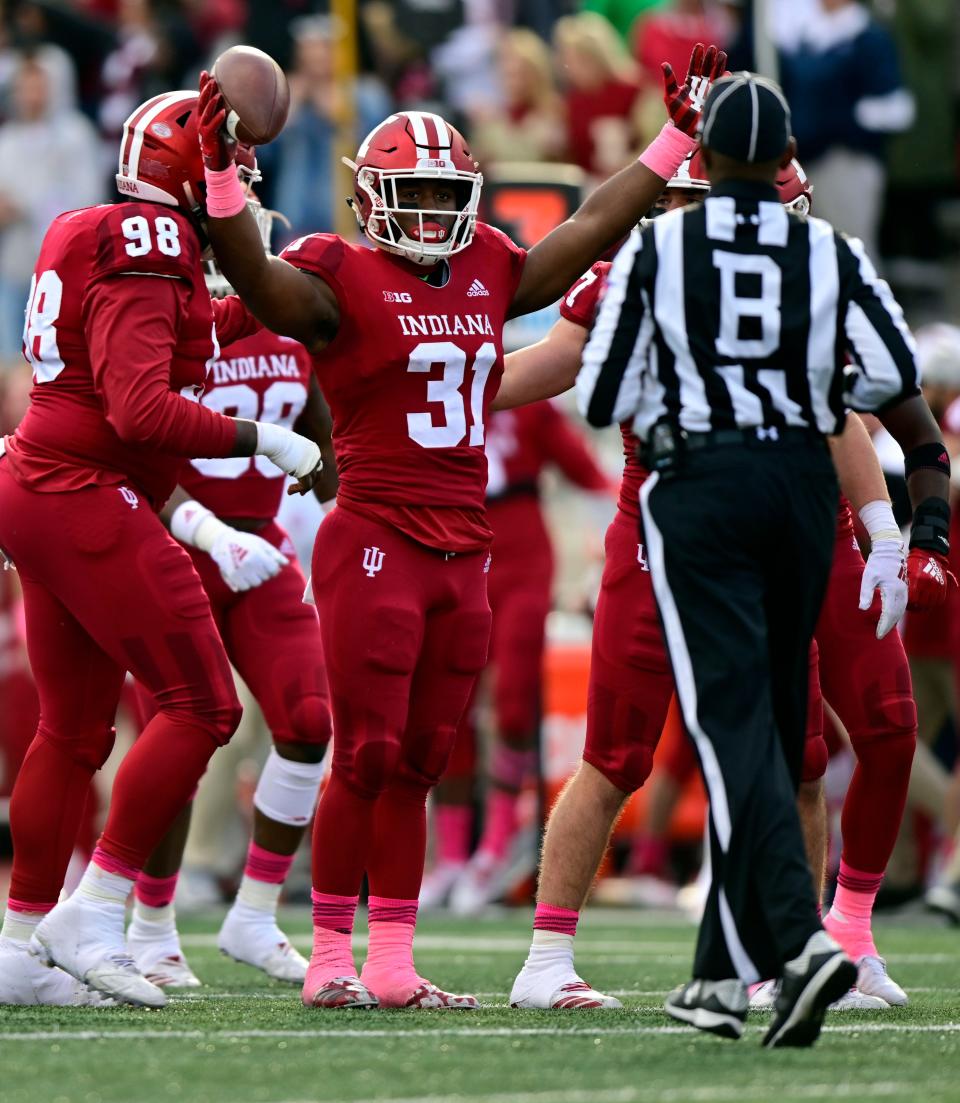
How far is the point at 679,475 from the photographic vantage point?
470cm

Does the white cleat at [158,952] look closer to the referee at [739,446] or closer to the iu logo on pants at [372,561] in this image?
the iu logo on pants at [372,561]

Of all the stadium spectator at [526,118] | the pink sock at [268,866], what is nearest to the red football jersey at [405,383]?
the pink sock at [268,866]

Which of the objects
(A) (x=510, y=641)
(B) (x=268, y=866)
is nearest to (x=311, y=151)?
(A) (x=510, y=641)

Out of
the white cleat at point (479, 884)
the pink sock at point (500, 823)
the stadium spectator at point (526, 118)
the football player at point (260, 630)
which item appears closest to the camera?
the football player at point (260, 630)

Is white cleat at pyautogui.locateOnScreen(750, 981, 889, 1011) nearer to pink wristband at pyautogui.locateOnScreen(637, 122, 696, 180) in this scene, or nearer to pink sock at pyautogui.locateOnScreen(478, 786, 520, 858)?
pink wristband at pyautogui.locateOnScreen(637, 122, 696, 180)

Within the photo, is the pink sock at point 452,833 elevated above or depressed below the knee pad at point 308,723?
below

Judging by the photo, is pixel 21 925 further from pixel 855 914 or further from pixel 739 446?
pixel 739 446

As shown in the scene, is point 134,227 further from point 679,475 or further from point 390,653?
point 679,475

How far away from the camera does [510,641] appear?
10.5 metres

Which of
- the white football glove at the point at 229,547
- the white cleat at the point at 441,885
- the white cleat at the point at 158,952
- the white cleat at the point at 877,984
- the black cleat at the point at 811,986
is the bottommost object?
the white cleat at the point at 441,885

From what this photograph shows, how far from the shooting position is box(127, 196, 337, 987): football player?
6.42 m

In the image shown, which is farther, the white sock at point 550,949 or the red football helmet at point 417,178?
Answer: the white sock at point 550,949

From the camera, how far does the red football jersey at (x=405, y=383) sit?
18.0ft

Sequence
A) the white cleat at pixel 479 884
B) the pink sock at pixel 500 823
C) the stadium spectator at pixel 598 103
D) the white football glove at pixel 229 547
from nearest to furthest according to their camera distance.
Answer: the white football glove at pixel 229 547, the white cleat at pixel 479 884, the pink sock at pixel 500 823, the stadium spectator at pixel 598 103
